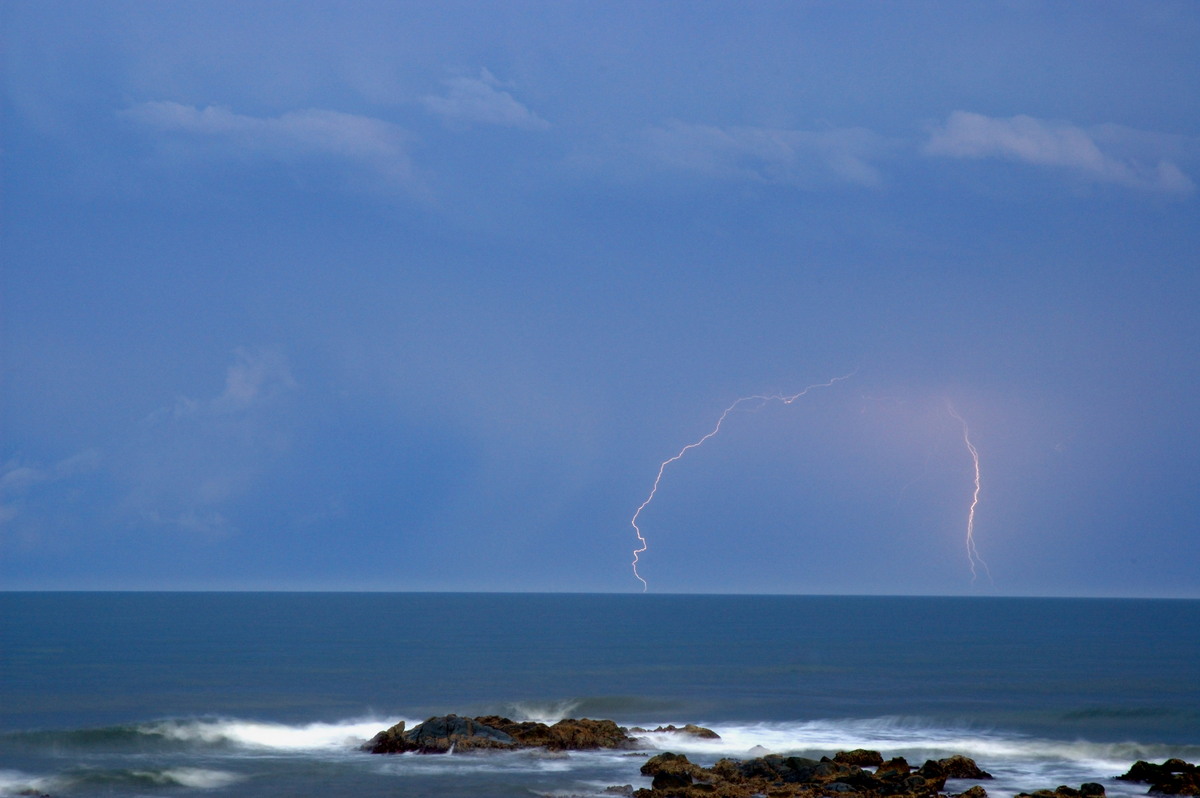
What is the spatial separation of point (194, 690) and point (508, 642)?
133ft

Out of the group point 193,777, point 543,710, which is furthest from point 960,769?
point 193,777

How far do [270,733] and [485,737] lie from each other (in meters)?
8.95

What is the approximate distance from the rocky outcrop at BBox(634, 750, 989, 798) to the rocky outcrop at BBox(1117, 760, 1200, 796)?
12.3 ft

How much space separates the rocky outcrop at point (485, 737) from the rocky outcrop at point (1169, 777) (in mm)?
13264

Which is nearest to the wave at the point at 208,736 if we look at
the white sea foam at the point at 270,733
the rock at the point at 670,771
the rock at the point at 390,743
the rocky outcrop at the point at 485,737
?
the white sea foam at the point at 270,733

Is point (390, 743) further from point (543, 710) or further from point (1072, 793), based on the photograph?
point (1072, 793)

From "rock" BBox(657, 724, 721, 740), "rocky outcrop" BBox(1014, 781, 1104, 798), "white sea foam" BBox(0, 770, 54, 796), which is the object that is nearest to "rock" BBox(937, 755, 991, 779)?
"rocky outcrop" BBox(1014, 781, 1104, 798)

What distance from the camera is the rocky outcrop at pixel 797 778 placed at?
1022 inches

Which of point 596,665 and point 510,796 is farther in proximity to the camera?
point 596,665

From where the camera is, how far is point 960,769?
2903 centimetres

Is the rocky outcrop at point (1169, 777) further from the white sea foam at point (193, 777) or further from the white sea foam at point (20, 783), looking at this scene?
the white sea foam at point (20, 783)

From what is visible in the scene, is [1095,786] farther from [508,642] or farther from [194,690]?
[508,642]

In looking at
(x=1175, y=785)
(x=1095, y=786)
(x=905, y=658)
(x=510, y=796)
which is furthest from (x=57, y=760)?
(x=905, y=658)

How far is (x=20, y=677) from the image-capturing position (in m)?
56.1
